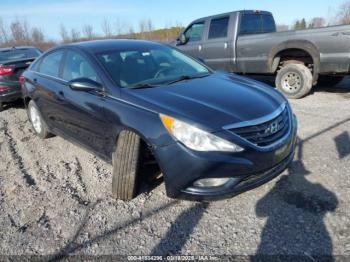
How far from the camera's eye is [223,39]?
26.1 feet

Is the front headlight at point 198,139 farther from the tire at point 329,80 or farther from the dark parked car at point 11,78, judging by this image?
the tire at point 329,80

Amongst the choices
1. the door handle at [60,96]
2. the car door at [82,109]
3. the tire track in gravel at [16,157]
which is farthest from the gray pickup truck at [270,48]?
the tire track in gravel at [16,157]

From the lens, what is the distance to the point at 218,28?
813 centimetres

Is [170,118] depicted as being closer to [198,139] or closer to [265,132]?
[198,139]

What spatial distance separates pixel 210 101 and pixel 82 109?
1.54 meters

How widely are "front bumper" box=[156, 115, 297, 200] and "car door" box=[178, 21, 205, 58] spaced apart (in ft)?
19.9

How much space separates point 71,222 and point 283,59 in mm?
5897

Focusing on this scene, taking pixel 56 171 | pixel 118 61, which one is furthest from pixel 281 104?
pixel 56 171

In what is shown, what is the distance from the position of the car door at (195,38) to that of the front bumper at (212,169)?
6.06 m

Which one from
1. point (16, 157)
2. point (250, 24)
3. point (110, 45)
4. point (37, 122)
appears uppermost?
point (110, 45)

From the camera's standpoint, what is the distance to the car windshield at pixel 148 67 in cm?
356

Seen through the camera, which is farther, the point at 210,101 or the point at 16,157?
the point at 16,157

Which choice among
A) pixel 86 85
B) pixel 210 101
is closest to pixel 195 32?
pixel 86 85

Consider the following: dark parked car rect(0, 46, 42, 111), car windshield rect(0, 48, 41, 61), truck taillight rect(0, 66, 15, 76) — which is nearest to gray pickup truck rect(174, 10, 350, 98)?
car windshield rect(0, 48, 41, 61)
